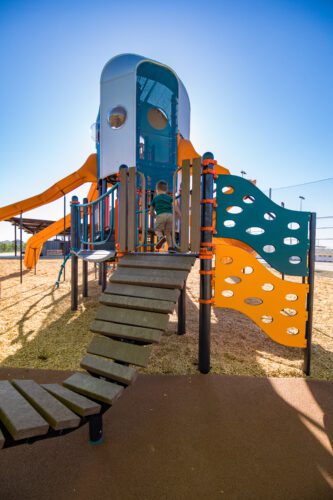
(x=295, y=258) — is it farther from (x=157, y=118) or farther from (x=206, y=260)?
(x=157, y=118)

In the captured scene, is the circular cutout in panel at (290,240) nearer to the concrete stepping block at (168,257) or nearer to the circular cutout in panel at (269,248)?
the circular cutout in panel at (269,248)

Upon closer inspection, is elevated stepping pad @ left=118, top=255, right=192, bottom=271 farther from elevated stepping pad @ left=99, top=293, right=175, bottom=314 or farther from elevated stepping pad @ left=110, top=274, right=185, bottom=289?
elevated stepping pad @ left=99, top=293, right=175, bottom=314

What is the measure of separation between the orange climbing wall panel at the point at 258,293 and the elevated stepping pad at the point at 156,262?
1.95 ft

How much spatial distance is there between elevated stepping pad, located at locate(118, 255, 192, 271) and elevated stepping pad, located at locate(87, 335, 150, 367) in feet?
3.09

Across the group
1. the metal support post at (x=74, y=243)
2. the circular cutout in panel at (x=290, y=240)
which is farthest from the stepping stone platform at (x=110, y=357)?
the metal support post at (x=74, y=243)

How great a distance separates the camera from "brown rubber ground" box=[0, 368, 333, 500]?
1514mm

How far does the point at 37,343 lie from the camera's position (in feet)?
12.4

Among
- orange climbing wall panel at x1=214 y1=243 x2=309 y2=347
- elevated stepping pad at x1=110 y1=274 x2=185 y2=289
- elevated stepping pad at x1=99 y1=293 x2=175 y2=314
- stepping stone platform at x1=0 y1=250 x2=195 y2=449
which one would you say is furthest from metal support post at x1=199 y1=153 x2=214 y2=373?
elevated stepping pad at x1=99 y1=293 x2=175 y2=314

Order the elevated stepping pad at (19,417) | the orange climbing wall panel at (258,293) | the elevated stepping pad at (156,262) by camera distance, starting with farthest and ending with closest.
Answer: the orange climbing wall panel at (258,293) < the elevated stepping pad at (156,262) < the elevated stepping pad at (19,417)

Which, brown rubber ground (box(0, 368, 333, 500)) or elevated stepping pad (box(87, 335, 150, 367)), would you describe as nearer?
brown rubber ground (box(0, 368, 333, 500))

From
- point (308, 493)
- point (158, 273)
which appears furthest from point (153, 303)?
point (308, 493)

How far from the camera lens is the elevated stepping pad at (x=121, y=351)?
2104mm

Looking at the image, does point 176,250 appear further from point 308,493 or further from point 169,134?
point 169,134

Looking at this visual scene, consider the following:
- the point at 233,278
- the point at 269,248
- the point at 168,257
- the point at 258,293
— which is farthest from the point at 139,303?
the point at 233,278
